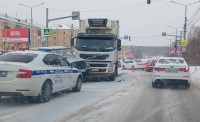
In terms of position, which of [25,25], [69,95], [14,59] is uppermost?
[25,25]

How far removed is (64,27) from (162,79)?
348 ft

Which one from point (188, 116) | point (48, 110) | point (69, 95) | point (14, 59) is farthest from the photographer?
point (69, 95)

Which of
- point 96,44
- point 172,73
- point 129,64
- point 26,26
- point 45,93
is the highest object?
point 26,26

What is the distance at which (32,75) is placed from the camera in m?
9.88

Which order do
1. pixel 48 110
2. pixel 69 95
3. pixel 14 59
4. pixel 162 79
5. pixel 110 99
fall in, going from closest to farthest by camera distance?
pixel 48 110, pixel 14 59, pixel 110 99, pixel 69 95, pixel 162 79

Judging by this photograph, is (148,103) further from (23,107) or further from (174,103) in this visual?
(23,107)

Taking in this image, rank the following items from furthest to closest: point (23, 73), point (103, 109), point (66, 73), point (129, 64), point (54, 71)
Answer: point (129, 64) < point (66, 73) < point (54, 71) < point (23, 73) < point (103, 109)

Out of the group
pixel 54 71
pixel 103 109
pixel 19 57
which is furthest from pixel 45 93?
pixel 103 109

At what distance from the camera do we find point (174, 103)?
10883 millimetres

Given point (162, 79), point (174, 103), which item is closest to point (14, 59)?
point (174, 103)

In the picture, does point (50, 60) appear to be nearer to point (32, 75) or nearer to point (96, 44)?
point (32, 75)

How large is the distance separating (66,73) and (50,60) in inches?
47.0

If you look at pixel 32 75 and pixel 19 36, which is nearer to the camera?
pixel 32 75

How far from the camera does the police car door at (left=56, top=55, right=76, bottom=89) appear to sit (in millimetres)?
12272
